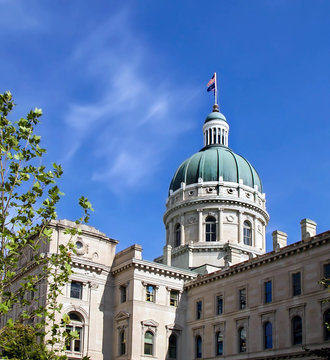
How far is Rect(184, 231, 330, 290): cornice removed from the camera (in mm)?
49784

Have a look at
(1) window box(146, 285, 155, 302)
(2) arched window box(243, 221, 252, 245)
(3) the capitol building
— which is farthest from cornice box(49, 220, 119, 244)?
(2) arched window box(243, 221, 252, 245)

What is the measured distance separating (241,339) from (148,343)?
932 centimetres

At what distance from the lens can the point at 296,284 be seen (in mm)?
51781

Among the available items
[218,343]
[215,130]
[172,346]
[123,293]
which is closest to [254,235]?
[215,130]

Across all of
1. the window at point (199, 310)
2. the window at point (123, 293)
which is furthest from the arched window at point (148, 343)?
the window at point (199, 310)

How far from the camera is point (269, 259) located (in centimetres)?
5447

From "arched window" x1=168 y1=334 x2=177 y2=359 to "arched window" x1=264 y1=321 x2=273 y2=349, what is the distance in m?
11.7

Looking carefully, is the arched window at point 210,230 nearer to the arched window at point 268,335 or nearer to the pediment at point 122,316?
the pediment at point 122,316

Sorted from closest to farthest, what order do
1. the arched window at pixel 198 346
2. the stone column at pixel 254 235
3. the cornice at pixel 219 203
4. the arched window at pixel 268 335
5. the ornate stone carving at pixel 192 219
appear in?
the arched window at pixel 268 335, the arched window at pixel 198 346, the cornice at pixel 219 203, the stone column at pixel 254 235, the ornate stone carving at pixel 192 219

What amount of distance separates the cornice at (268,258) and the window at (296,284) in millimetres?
1792

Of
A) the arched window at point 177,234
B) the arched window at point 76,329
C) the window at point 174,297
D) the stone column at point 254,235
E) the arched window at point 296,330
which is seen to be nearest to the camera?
the arched window at point 296,330

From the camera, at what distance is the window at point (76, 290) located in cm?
5962

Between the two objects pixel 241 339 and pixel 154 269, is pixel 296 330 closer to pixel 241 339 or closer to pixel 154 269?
pixel 241 339

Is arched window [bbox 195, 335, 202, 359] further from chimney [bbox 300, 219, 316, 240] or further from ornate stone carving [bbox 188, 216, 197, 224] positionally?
ornate stone carving [bbox 188, 216, 197, 224]
